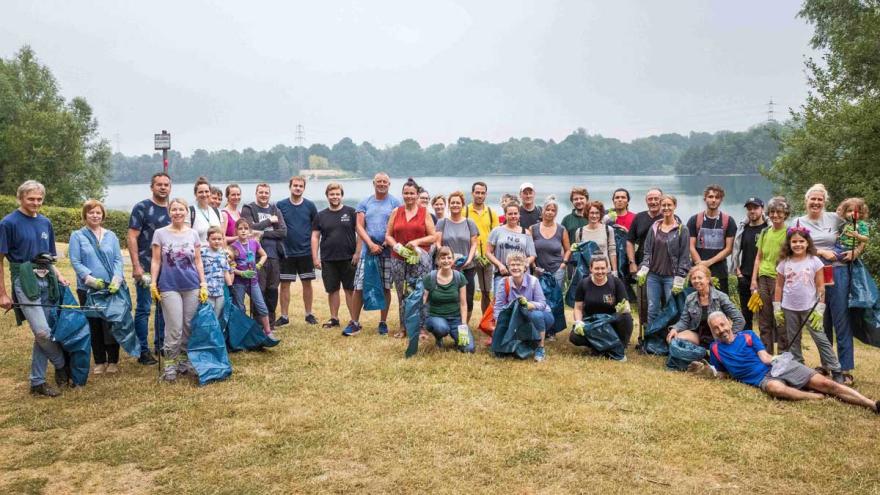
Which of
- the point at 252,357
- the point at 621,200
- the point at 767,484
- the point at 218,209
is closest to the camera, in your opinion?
the point at 767,484

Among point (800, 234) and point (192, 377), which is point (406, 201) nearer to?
point (192, 377)

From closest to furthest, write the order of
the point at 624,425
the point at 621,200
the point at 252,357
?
the point at 624,425, the point at 252,357, the point at 621,200

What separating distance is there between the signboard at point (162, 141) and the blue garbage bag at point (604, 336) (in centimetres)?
1209

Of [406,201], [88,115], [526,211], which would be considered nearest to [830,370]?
[526,211]

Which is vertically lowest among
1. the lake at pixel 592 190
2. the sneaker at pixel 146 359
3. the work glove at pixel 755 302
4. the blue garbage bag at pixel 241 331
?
the sneaker at pixel 146 359

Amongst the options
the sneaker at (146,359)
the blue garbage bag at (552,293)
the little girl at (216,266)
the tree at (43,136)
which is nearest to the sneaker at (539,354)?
the blue garbage bag at (552,293)

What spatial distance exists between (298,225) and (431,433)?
4298mm

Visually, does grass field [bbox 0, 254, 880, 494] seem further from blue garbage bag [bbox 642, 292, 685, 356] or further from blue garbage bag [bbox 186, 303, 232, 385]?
blue garbage bag [bbox 642, 292, 685, 356]

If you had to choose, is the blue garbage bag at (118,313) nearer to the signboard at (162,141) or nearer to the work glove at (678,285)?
the work glove at (678,285)

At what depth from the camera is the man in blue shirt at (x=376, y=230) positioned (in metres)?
7.79

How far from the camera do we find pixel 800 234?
603 cm

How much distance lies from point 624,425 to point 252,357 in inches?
149

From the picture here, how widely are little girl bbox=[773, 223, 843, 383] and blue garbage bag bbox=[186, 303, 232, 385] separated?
516 centimetres

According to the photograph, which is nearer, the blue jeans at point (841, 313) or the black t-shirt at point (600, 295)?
the blue jeans at point (841, 313)
